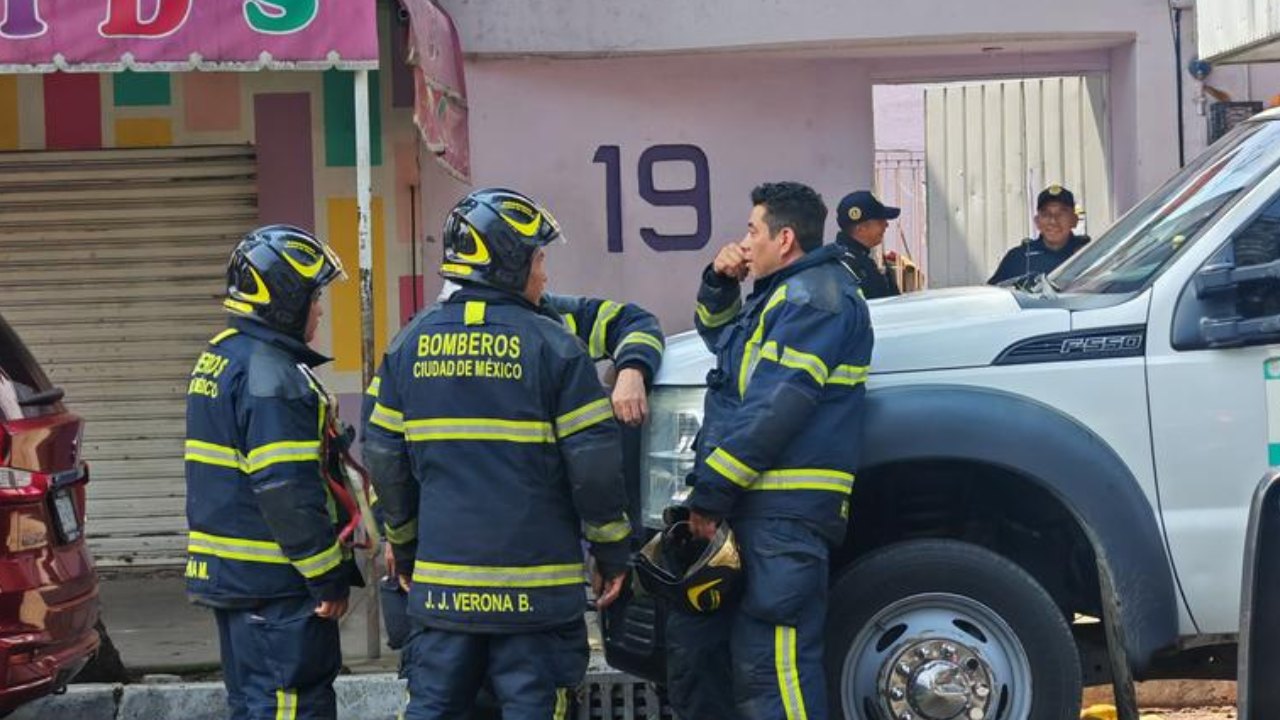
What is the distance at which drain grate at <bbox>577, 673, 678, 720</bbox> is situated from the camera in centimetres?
762

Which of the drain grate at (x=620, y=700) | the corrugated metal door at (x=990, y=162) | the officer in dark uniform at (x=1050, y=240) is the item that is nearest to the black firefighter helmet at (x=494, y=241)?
the drain grate at (x=620, y=700)

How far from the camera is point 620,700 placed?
7.71 meters

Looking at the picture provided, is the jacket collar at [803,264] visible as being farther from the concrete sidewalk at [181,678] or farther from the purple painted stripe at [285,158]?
the purple painted stripe at [285,158]

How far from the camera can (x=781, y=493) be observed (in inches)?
227

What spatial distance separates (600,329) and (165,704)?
283 cm

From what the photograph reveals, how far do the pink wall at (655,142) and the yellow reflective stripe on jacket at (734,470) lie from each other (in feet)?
18.0

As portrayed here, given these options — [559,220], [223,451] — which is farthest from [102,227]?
[223,451]

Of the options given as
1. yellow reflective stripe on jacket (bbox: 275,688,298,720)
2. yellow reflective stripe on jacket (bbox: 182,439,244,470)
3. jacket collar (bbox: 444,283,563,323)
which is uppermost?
jacket collar (bbox: 444,283,563,323)

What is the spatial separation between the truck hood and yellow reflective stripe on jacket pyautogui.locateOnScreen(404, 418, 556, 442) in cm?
82

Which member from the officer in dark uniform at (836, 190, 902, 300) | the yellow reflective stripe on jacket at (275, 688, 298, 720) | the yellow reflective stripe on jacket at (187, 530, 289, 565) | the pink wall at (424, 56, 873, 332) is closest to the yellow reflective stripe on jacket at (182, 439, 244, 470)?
the yellow reflective stripe on jacket at (187, 530, 289, 565)

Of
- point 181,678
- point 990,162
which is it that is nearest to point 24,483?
point 181,678

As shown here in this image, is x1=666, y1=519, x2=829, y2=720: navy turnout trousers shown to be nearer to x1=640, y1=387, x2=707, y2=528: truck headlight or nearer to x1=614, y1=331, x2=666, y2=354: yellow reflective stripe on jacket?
x1=640, y1=387, x2=707, y2=528: truck headlight

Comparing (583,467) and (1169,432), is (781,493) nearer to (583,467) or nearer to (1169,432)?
(583,467)

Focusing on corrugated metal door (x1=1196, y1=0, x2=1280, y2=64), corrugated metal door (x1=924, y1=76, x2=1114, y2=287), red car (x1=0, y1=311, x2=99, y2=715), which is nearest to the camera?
red car (x1=0, y1=311, x2=99, y2=715)
